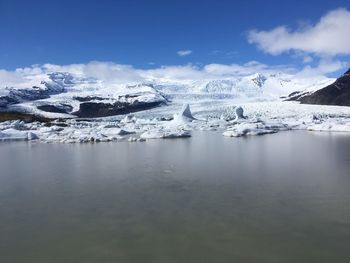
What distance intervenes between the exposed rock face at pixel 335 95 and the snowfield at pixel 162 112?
6.29 metres

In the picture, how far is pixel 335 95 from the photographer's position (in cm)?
6219

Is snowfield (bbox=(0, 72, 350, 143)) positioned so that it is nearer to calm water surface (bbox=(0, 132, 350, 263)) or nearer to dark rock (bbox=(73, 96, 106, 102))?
dark rock (bbox=(73, 96, 106, 102))

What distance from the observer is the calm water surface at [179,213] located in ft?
13.6

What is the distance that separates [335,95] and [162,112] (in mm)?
28824

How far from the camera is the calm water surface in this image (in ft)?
13.6

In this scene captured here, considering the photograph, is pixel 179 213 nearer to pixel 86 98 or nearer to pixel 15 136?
pixel 15 136

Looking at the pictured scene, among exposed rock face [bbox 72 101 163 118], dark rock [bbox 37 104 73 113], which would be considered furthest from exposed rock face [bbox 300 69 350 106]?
dark rock [bbox 37 104 73 113]

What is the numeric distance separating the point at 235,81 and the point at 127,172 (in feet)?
260

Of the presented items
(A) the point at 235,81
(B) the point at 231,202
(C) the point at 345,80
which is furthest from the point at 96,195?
(A) the point at 235,81

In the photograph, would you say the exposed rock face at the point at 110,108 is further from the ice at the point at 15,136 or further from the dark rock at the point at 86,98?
the ice at the point at 15,136

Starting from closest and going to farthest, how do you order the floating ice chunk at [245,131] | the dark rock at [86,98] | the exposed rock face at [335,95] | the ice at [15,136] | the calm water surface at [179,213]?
the calm water surface at [179,213] → the floating ice chunk at [245,131] → the ice at [15,136] → the exposed rock face at [335,95] → the dark rock at [86,98]

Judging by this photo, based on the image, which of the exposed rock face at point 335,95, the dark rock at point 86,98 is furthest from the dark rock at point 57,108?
the exposed rock face at point 335,95

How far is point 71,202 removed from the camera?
6254mm

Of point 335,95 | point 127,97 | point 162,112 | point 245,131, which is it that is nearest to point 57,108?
point 127,97
